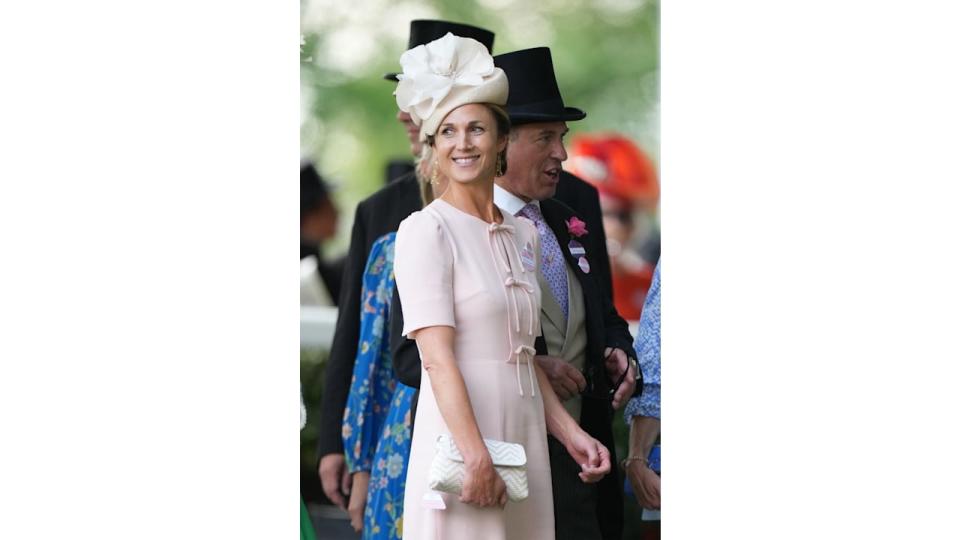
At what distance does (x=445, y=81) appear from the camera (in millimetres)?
3691

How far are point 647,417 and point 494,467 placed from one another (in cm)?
104

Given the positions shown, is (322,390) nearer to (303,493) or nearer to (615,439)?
(303,493)

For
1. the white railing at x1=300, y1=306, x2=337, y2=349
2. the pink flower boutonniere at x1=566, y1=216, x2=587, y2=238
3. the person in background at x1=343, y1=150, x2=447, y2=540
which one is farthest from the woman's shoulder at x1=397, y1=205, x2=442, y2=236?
the white railing at x1=300, y1=306, x2=337, y2=349

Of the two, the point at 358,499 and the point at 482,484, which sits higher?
the point at 482,484

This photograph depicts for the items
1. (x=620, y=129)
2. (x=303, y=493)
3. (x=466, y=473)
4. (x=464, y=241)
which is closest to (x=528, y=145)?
(x=620, y=129)

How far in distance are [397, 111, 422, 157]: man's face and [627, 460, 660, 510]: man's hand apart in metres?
1.29

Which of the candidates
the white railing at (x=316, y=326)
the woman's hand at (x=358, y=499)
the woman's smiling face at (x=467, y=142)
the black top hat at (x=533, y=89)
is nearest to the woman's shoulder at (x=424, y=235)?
the woman's smiling face at (x=467, y=142)

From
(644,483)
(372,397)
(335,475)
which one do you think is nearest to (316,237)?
(372,397)

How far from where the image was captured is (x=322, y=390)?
5.15 metres

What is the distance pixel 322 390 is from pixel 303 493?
0.37m

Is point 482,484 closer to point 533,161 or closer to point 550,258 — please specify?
point 550,258

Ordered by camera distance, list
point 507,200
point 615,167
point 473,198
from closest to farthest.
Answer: point 473,198 → point 507,200 → point 615,167

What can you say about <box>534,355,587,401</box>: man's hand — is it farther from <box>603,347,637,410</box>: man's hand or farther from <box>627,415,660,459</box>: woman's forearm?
<box>627,415,660,459</box>: woman's forearm
